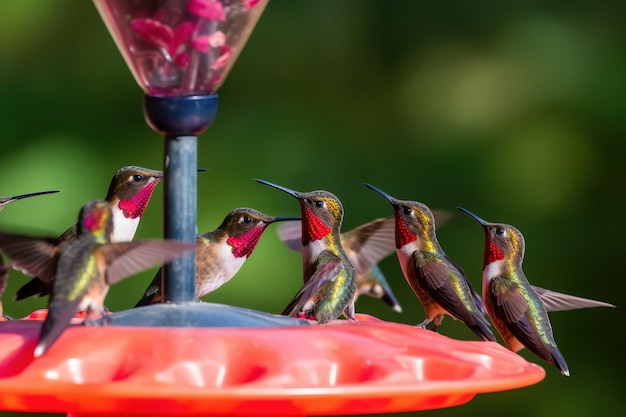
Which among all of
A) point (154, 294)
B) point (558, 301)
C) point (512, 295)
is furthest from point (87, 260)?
point (558, 301)

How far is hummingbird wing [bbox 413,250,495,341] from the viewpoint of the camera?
12.8 feet

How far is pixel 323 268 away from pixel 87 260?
2.81 feet

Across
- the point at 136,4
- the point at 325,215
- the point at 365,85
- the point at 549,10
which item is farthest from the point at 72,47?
the point at 136,4

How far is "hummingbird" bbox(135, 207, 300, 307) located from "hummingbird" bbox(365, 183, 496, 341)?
1.43ft

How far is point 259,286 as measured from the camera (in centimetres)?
551

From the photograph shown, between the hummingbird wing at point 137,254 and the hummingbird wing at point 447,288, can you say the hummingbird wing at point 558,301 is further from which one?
the hummingbird wing at point 137,254

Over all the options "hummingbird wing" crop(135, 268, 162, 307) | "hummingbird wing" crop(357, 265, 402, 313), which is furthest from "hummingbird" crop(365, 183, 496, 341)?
"hummingbird wing" crop(357, 265, 402, 313)

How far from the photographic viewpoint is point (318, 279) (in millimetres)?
3217

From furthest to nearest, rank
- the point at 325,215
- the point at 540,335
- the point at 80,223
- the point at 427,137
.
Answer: the point at 427,137 < the point at 540,335 < the point at 325,215 < the point at 80,223

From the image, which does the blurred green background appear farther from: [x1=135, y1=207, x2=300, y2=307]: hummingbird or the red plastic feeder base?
the red plastic feeder base

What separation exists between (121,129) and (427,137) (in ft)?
4.40

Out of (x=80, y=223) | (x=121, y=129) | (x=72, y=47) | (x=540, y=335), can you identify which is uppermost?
(x=72, y=47)

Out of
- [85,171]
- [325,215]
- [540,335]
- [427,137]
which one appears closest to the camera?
[325,215]

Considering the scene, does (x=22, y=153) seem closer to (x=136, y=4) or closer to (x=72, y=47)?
(x=72, y=47)
